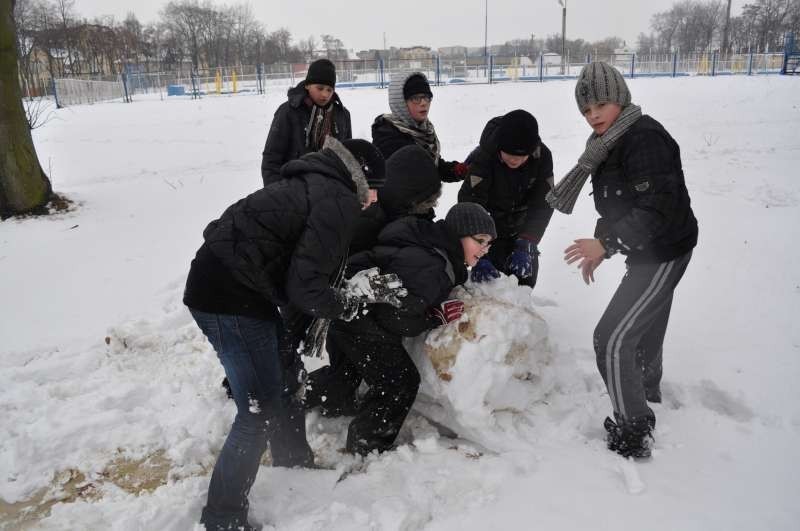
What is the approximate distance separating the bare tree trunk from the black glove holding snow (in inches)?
244

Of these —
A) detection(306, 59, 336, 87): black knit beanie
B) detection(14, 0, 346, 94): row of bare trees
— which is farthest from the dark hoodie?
detection(14, 0, 346, 94): row of bare trees

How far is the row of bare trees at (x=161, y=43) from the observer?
42.5 meters

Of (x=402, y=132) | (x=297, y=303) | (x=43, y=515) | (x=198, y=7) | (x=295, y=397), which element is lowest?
(x=43, y=515)

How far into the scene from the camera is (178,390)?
3221 millimetres

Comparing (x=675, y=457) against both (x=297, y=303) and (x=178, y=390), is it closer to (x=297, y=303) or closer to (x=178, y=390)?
(x=297, y=303)

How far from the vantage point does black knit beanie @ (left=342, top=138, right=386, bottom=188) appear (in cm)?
215

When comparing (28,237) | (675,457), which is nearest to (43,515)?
(675,457)

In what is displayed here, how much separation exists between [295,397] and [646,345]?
188 cm

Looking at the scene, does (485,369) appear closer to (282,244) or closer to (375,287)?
(375,287)

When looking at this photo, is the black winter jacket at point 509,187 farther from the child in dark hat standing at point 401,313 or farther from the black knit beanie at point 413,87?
the child in dark hat standing at point 401,313

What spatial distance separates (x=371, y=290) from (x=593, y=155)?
1227 millimetres

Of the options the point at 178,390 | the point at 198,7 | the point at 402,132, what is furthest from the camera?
the point at 198,7

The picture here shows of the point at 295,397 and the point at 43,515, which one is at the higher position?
the point at 295,397

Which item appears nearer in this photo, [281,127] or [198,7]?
[281,127]
